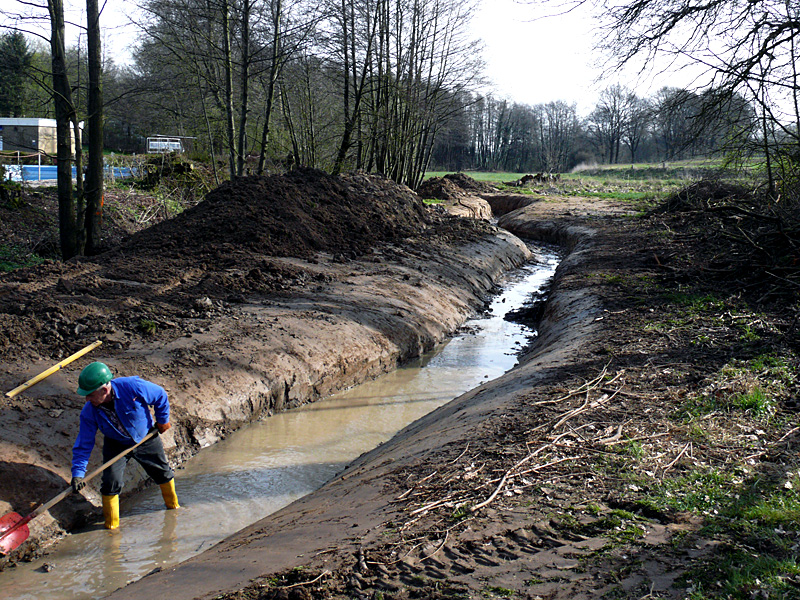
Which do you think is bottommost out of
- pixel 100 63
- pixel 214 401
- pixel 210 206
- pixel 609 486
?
pixel 214 401

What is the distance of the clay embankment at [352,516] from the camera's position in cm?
348

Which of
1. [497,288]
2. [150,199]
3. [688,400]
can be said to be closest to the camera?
[688,400]

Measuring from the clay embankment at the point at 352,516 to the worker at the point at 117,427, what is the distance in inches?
44.8

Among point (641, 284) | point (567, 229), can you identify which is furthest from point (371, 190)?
point (567, 229)

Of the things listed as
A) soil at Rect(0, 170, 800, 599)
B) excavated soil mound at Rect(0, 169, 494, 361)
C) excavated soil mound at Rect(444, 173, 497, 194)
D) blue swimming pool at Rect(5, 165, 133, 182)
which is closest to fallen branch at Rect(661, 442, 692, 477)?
soil at Rect(0, 170, 800, 599)

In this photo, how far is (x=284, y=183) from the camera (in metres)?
14.7

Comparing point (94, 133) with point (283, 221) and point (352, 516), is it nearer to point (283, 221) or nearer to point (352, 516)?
point (283, 221)

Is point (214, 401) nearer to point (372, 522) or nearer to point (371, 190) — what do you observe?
point (372, 522)

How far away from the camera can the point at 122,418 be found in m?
5.25

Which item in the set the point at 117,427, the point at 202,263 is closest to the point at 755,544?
the point at 117,427

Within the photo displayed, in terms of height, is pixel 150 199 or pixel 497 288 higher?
pixel 150 199

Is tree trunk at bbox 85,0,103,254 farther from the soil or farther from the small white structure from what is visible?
the small white structure

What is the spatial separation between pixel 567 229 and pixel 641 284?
49.5 feet

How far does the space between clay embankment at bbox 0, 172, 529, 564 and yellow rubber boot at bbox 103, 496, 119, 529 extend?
0.23 metres
